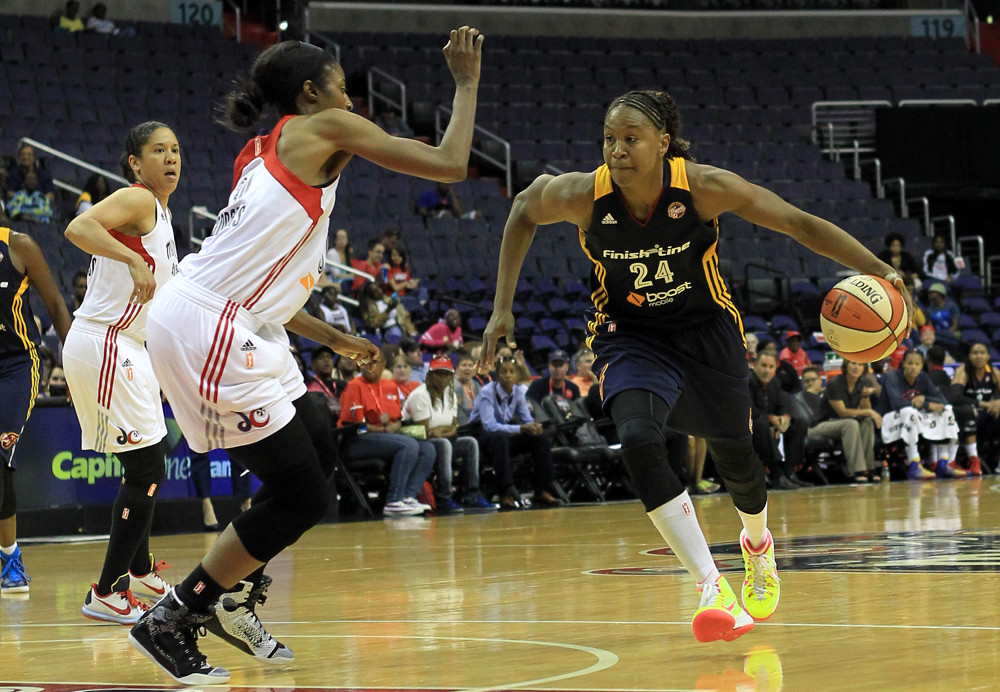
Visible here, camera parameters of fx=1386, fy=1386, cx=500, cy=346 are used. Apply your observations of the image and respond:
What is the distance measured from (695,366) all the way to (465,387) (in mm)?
8389

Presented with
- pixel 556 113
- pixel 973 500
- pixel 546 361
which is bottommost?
pixel 973 500

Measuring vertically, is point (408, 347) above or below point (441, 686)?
above

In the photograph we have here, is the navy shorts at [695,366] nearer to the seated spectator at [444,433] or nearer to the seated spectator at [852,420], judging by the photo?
the seated spectator at [444,433]

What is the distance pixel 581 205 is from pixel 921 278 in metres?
16.0

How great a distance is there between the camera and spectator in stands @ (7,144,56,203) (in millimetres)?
14281

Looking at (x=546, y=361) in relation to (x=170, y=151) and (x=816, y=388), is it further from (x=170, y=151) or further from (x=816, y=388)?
(x=170, y=151)

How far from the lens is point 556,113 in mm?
21984

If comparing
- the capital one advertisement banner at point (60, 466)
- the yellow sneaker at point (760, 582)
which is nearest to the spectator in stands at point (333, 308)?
the capital one advertisement banner at point (60, 466)

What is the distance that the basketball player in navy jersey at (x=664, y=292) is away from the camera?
4.22m

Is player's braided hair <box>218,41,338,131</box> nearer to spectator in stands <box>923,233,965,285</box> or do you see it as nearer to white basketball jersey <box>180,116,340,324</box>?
white basketball jersey <box>180,116,340,324</box>

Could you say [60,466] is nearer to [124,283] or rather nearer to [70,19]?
[124,283]

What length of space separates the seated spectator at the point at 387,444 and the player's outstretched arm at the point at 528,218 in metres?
6.67

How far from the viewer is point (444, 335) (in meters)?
14.4

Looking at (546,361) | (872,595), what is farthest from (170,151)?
(546,361)
